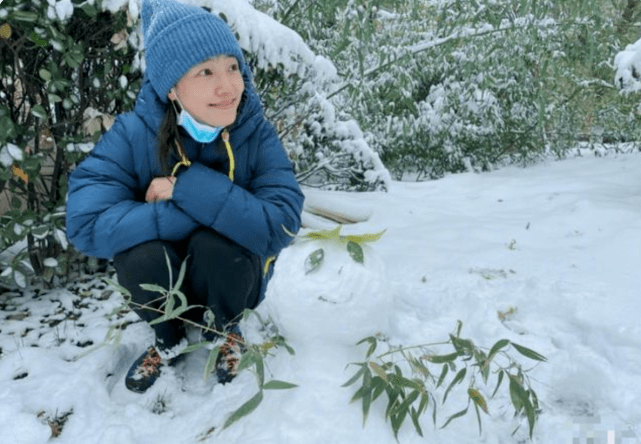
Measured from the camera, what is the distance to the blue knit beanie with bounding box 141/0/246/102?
1.53 metres

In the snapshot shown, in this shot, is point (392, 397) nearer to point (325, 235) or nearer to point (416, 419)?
point (416, 419)

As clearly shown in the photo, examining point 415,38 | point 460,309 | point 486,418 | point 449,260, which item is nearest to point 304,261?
point 486,418

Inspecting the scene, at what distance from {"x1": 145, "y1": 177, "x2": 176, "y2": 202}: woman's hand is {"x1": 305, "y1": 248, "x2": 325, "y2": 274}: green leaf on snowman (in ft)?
1.71

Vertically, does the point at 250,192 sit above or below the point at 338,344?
above

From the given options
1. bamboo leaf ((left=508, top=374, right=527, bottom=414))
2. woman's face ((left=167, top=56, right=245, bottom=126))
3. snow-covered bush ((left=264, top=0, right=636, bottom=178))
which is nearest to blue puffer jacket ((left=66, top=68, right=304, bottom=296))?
woman's face ((left=167, top=56, right=245, bottom=126))

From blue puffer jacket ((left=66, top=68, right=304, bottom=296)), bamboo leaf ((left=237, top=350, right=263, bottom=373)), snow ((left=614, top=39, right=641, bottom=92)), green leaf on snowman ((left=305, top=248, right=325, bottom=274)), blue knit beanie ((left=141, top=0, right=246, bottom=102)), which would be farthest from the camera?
snow ((left=614, top=39, right=641, bottom=92))

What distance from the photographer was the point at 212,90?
1570 mm

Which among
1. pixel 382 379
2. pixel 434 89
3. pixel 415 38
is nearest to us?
pixel 382 379

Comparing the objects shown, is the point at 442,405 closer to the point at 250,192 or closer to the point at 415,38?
the point at 250,192

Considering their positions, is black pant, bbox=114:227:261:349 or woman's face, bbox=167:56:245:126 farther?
black pant, bbox=114:227:261:349

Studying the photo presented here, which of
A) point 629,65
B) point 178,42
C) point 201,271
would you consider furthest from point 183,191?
point 629,65

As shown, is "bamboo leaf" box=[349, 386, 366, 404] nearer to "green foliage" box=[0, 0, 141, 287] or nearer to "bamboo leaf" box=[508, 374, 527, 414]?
"bamboo leaf" box=[508, 374, 527, 414]

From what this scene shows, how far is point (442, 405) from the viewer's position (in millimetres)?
1527

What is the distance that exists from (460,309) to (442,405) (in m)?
0.62
